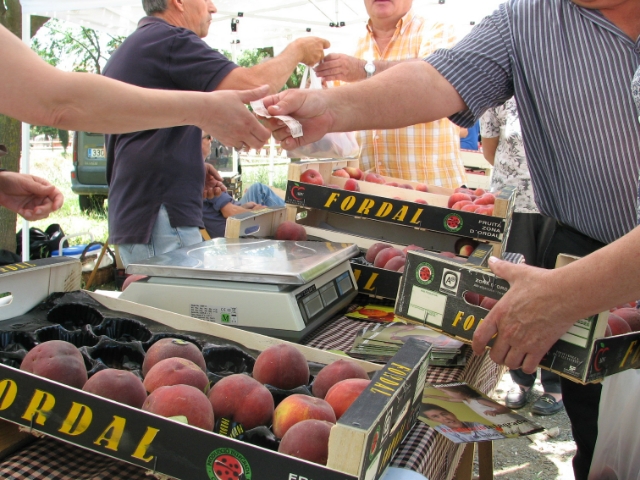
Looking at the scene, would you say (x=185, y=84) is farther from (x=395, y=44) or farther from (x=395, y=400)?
(x=395, y=400)

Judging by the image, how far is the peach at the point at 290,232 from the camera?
2.53 metres

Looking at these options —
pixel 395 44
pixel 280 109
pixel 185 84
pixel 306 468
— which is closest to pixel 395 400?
pixel 306 468

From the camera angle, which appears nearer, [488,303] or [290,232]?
[488,303]

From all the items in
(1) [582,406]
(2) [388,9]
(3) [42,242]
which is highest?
(2) [388,9]

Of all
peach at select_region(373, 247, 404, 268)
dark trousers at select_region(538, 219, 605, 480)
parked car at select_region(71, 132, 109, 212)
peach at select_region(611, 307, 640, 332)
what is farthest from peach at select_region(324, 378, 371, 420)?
parked car at select_region(71, 132, 109, 212)

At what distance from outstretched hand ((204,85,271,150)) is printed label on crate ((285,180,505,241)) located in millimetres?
471

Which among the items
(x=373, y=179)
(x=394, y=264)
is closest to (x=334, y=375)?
(x=394, y=264)

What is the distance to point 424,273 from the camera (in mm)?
1463

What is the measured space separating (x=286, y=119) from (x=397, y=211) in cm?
83

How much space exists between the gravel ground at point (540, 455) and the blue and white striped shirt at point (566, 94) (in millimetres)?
1668

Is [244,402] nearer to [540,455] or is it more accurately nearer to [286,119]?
[286,119]

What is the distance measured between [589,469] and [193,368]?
127cm

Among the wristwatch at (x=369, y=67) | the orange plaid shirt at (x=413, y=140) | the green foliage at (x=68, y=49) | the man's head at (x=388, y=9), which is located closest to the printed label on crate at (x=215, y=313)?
the wristwatch at (x=369, y=67)

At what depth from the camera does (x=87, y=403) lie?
958 millimetres
